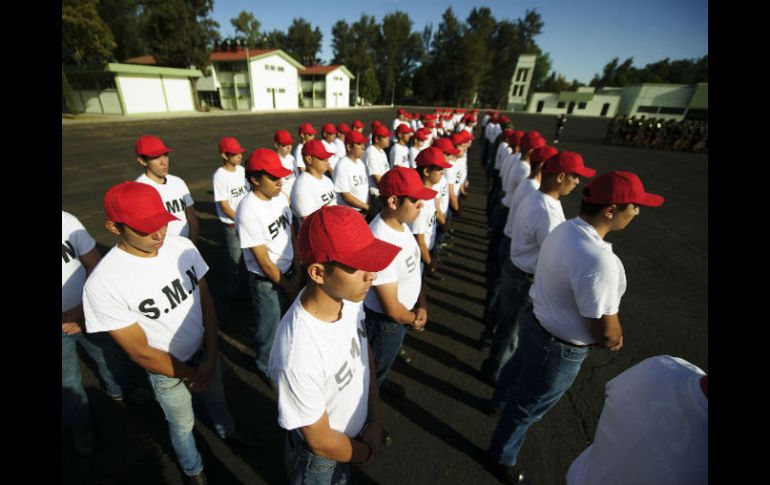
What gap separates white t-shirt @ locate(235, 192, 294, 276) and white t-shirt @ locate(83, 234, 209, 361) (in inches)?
27.1

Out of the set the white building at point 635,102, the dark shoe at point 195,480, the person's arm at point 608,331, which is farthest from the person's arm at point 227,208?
the white building at point 635,102

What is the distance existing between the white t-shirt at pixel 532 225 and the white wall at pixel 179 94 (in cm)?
4010

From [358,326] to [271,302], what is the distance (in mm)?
1730

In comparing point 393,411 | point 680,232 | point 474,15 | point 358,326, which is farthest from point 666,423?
point 474,15

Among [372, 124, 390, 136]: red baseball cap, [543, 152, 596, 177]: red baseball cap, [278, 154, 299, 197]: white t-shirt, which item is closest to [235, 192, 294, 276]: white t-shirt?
[278, 154, 299, 197]: white t-shirt

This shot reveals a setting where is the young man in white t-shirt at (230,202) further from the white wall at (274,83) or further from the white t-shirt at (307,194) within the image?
the white wall at (274,83)

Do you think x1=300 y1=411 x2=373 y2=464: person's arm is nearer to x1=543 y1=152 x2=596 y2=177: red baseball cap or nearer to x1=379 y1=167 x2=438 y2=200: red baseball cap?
x1=379 y1=167 x2=438 y2=200: red baseball cap

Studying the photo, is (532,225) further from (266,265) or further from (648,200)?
(266,265)

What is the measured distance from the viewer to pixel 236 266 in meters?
4.82

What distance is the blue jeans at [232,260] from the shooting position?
464 cm

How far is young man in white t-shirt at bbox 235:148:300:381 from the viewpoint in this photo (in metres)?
3.13

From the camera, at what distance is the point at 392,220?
2.63 metres

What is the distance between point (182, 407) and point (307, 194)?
2699 mm
